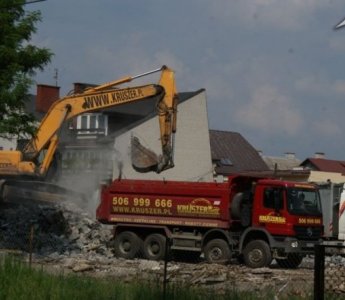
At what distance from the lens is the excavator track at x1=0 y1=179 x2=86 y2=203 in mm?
32906

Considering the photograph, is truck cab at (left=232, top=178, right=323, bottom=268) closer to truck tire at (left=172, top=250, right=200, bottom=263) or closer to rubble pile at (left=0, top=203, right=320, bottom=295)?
rubble pile at (left=0, top=203, right=320, bottom=295)

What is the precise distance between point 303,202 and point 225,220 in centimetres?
257

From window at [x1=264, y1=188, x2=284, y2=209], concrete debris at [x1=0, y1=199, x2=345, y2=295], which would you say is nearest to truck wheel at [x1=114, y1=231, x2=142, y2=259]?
concrete debris at [x1=0, y1=199, x2=345, y2=295]

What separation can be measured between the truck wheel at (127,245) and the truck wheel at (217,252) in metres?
2.72

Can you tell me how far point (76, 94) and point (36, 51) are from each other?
8887mm

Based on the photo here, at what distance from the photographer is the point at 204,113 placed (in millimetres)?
60750

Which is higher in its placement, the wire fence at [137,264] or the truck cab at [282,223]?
the truck cab at [282,223]

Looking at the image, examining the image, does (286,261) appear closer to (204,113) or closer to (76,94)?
(76,94)

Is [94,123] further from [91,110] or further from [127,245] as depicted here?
[127,245]

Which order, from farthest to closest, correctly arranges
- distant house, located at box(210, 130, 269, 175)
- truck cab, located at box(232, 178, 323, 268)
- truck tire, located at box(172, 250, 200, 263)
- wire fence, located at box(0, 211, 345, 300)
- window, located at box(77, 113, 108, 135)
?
distant house, located at box(210, 130, 269, 175) < window, located at box(77, 113, 108, 135) < truck tire, located at box(172, 250, 200, 263) < truck cab, located at box(232, 178, 323, 268) < wire fence, located at box(0, 211, 345, 300)

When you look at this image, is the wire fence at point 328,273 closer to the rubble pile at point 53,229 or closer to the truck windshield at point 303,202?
the truck windshield at point 303,202

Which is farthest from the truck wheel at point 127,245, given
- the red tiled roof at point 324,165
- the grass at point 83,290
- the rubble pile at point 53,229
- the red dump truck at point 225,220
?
the red tiled roof at point 324,165

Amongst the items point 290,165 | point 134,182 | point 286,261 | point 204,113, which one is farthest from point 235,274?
point 290,165

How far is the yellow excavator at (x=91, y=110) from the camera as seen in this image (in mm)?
27172
